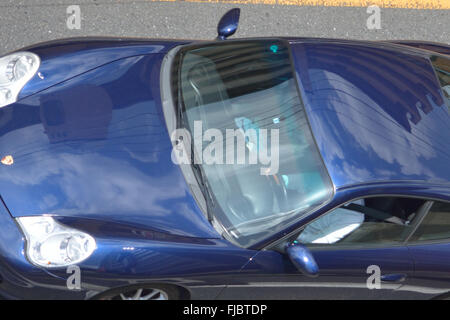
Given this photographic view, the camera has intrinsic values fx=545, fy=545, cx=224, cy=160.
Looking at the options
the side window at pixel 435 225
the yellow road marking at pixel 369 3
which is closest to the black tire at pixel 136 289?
the side window at pixel 435 225

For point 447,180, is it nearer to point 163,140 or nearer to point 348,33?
point 163,140

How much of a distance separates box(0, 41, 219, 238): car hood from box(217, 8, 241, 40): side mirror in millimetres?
753

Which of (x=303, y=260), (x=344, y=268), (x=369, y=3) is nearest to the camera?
(x=303, y=260)

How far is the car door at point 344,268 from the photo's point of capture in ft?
10.2

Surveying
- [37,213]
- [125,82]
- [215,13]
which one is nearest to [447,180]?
[125,82]

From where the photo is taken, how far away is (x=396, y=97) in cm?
327

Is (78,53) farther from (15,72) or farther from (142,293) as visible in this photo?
(142,293)

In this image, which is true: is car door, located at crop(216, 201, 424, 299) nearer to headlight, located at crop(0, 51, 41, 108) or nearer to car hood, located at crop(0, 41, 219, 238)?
car hood, located at crop(0, 41, 219, 238)

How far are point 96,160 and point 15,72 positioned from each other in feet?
2.94

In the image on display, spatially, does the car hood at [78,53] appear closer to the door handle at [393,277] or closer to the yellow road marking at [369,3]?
the yellow road marking at [369,3]

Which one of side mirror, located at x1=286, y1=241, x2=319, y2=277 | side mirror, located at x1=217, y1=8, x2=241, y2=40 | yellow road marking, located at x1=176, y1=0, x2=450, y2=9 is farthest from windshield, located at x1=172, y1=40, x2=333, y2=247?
yellow road marking, located at x1=176, y1=0, x2=450, y2=9

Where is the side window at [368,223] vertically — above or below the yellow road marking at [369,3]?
below

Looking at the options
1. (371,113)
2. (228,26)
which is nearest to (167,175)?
(371,113)

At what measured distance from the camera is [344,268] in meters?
3.17
